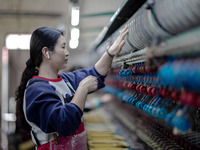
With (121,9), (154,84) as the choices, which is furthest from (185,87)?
(121,9)

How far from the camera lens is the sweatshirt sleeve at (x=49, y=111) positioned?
1620 millimetres

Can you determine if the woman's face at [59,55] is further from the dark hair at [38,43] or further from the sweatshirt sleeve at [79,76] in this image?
the sweatshirt sleeve at [79,76]

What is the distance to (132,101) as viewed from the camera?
223 cm

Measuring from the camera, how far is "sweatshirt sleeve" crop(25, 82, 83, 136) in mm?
1620

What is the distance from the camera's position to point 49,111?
64.5 inches

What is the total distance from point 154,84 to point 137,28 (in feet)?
1.57

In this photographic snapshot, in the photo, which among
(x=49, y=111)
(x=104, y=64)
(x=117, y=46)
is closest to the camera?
(x=49, y=111)

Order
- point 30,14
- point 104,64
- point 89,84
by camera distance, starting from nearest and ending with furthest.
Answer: point 89,84
point 104,64
point 30,14

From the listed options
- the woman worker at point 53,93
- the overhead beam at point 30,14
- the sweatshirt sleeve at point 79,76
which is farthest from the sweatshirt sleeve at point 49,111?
the overhead beam at point 30,14

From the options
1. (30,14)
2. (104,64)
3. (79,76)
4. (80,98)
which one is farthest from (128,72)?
(30,14)

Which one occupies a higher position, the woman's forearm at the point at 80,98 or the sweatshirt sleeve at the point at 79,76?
the sweatshirt sleeve at the point at 79,76

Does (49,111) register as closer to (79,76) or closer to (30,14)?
(79,76)

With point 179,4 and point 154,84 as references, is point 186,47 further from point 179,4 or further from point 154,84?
point 154,84

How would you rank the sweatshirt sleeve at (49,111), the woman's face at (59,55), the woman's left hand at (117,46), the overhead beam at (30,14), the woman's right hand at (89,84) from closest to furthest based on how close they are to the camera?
the sweatshirt sleeve at (49,111) → the woman's right hand at (89,84) → the woman's face at (59,55) → the woman's left hand at (117,46) → the overhead beam at (30,14)
